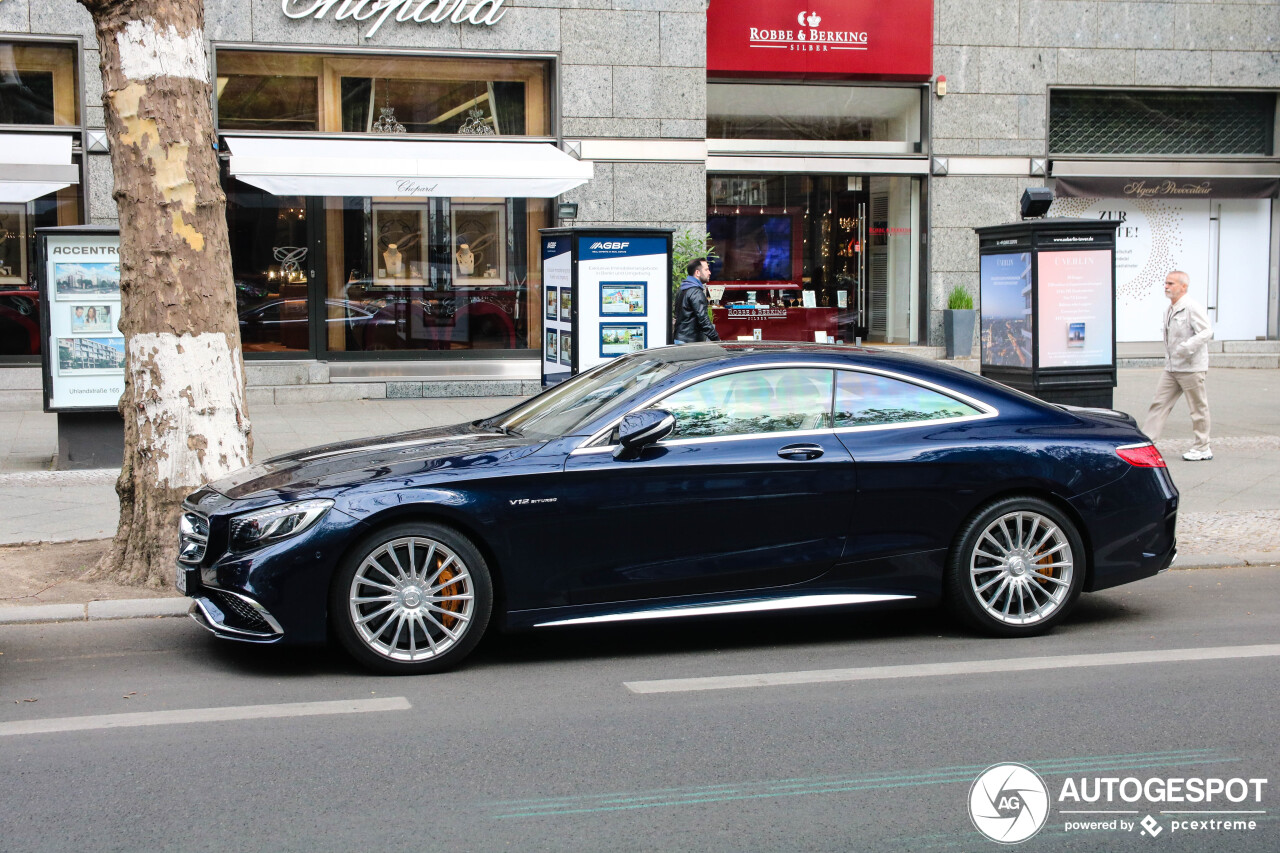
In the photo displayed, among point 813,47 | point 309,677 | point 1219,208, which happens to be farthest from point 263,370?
point 1219,208

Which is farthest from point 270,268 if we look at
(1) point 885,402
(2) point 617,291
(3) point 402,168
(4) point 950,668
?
(4) point 950,668

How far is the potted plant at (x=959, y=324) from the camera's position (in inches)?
776

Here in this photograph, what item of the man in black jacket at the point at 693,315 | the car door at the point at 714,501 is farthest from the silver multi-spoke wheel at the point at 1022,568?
the man in black jacket at the point at 693,315

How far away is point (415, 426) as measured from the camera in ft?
45.4

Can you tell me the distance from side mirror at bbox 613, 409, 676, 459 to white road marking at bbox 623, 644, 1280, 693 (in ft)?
3.36

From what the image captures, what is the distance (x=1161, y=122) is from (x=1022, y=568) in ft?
54.9

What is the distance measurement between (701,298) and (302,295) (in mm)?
6583

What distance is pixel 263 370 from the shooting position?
1628cm

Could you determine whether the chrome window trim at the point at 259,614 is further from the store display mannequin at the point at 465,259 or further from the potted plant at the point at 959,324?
the potted plant at the point at 959,324

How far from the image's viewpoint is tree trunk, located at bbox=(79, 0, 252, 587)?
24.2ft

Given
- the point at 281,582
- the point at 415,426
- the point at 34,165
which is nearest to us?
the point at 281,582

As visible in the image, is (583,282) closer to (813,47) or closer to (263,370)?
(263,370)

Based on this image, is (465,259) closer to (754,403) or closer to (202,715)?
(754,403)

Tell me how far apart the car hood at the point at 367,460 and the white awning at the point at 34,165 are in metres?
11.1
